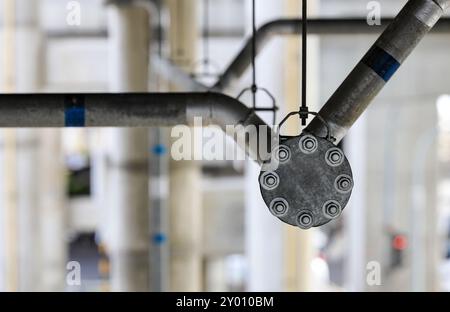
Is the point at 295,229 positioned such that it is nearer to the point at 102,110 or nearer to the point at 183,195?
the point at 183,195

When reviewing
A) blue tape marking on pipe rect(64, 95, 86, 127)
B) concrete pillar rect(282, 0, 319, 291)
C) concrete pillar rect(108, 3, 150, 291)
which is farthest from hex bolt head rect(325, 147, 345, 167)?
concrete pillar rect(108, 3, 150, 291)

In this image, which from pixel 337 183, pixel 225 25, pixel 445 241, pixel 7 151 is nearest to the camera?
pixel 337 183

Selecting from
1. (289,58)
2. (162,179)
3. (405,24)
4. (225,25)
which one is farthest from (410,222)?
(405,24)

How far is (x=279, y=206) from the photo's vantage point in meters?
3.14

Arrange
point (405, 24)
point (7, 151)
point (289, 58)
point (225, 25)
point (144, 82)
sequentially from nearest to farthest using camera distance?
1. point (405, 24)
2. point (289, 58)
3. point (144, 82)
4. point (7, 151)
5. point (225, 25)

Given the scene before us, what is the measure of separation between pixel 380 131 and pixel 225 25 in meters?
3.76

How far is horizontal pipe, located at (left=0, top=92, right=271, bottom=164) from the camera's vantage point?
3830 mm

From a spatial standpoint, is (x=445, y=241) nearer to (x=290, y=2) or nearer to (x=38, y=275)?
(x=38, y=275)

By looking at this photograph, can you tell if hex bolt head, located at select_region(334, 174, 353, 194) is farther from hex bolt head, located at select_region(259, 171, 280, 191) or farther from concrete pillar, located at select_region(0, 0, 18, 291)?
concrete pillar, located at select_region(0, 0, 18, 291)

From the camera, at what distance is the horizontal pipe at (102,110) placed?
383cm

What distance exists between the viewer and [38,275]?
35.1ft

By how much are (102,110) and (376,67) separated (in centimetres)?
134

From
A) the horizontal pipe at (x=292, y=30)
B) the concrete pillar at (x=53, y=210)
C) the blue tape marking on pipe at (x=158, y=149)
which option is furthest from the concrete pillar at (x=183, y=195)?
the concrete pillar at (x=53, y=210)

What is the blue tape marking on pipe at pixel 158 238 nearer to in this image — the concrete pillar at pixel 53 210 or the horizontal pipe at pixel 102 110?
the concrete pillar at pixel 53 210
